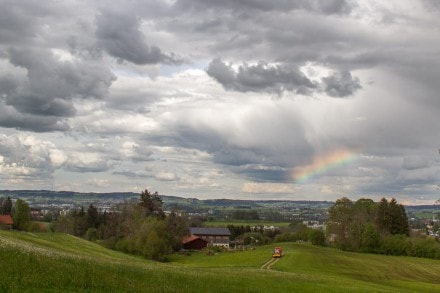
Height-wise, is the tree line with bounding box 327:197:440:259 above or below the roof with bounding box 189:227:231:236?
above

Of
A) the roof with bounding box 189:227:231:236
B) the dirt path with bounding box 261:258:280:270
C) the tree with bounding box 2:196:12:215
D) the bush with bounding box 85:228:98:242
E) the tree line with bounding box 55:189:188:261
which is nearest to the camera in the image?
the dirt path with bounding box 261:258:280:270

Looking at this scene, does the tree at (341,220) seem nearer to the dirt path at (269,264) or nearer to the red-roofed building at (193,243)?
the red-roofed building at (193,243)

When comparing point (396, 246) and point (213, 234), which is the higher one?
point (396, 246)

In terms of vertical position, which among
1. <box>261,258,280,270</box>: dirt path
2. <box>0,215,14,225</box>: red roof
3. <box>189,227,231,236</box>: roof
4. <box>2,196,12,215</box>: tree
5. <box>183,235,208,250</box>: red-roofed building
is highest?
<box>2,196,12,215</box>: tree

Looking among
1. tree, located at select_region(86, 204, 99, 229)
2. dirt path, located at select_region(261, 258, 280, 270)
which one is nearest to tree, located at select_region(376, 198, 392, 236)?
dirt path, located at select_region(261, 258, 280, 270)

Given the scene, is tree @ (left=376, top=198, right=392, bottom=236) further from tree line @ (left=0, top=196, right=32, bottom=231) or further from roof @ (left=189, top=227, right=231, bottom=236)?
tree line @ (left=0, top=196, right=32, bottom=231)

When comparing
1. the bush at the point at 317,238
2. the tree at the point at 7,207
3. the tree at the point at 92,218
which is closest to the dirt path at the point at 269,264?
→ the bush at the point at 317,238

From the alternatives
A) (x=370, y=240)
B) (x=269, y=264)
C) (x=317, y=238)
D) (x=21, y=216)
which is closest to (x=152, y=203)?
(x=21, y=216)

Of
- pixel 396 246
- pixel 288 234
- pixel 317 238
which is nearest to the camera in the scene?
pixel 396 246

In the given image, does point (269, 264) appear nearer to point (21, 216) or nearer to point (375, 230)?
point (375, 230)

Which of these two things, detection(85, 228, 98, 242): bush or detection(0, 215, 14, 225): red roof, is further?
detection(85, 228, 98, 242): bush

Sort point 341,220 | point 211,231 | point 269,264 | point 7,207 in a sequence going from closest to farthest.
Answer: point 269,264 → point 341,220 → point 211,231 → point 7,207

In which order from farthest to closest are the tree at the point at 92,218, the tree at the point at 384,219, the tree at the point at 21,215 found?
the tree at the point at 92,218 < the tree at the point at 384,219 < the tree at the point at 21,215

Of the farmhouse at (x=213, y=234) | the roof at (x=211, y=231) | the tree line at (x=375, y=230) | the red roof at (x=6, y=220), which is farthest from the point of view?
the roof at (x=211, y=231)
